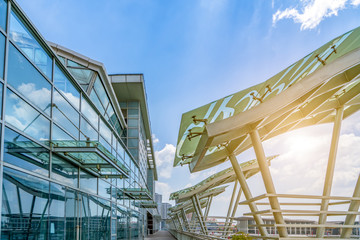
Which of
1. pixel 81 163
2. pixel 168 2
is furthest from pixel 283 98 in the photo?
pixel 81 163

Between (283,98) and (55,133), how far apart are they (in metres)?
6.67

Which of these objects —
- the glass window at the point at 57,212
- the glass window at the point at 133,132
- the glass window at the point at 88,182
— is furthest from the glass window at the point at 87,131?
the glass window at the point at 133,132

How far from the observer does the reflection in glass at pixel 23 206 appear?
25.4 ft

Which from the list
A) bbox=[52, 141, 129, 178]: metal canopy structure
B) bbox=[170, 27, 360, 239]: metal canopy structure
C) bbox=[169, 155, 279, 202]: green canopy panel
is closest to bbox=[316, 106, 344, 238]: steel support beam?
bbox=[170, 27, 360, 239]: metal canopy structure

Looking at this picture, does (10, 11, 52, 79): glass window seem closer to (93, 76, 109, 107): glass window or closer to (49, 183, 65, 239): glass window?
(49, 183, 65, 239): glass window

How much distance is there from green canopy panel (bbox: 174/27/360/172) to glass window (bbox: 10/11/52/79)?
14.5 ft

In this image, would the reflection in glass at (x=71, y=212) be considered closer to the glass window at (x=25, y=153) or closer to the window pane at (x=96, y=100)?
the glass window at (x=25, y=153)

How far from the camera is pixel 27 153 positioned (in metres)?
8.98

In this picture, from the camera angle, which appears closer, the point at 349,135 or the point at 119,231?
the point at 349,135

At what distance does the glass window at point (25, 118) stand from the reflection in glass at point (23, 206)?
112 centimetres

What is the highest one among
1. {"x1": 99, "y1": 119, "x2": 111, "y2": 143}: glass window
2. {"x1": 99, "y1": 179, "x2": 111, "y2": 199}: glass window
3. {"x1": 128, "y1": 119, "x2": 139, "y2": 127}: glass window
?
{"x1": 128, "y1": 119, "x2": 139, "y2": 127}: glass window

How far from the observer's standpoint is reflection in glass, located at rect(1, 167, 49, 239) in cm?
774

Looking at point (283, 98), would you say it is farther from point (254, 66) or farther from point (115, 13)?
point (115, 13)

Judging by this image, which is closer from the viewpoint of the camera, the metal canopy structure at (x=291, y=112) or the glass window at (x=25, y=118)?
the glass window at (x=25, y=118)
